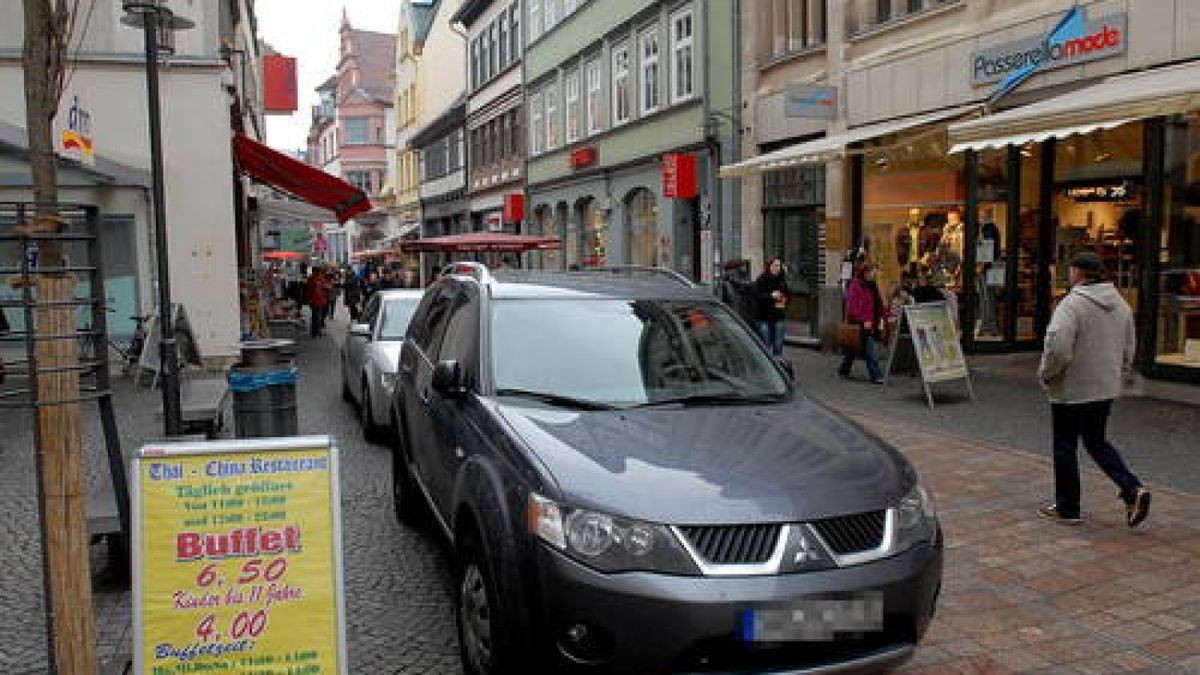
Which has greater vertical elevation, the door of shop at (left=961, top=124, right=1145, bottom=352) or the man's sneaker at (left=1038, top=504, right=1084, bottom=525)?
the door of shop at (left=961, top=124, right=1145, bottom=352)

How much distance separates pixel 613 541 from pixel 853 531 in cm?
88

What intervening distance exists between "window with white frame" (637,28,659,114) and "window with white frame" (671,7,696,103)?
3.35 feet

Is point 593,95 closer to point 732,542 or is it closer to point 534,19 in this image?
point 534,19

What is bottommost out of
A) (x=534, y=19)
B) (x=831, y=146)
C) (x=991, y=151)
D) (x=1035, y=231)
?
(x=1035, y=231)

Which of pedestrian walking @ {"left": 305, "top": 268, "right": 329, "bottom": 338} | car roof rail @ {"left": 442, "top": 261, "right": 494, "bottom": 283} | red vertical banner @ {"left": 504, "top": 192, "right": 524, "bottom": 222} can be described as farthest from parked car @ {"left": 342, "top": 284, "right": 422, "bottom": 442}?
red vertical banner @ {"left": 504, "top": 192, "right": 524, "bottom": 222}

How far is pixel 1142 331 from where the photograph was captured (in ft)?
34.7

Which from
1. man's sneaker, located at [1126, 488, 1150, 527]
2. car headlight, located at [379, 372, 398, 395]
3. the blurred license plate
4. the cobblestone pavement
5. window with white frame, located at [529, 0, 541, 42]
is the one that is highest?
window with white frame, located at [529, 0, 541, 42]

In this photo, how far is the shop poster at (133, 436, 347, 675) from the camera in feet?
11.1

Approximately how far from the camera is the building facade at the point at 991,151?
10.1m

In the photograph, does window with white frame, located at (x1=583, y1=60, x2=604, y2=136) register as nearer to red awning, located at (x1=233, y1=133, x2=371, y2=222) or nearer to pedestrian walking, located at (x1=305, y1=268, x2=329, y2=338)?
red awning, located at (x1=233, y1=133, x2=371, y2=222)

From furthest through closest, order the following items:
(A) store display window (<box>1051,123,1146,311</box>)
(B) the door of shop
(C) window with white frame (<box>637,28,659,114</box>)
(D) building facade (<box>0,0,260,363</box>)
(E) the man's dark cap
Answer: (C) window with white frame (<box>637,28,659,114</box>)
(D) building facade (<box>0,0,260,363</box>)
(B) the door of shop
(A) store display window (<box>1051,123,1146,311</box>)
(E) the man's dark cap

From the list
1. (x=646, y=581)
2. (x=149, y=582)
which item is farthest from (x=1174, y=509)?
(x=149, y=582)

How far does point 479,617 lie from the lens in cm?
389

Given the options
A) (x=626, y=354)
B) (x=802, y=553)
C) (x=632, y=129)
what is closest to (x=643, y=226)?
(x=632, y=129)
